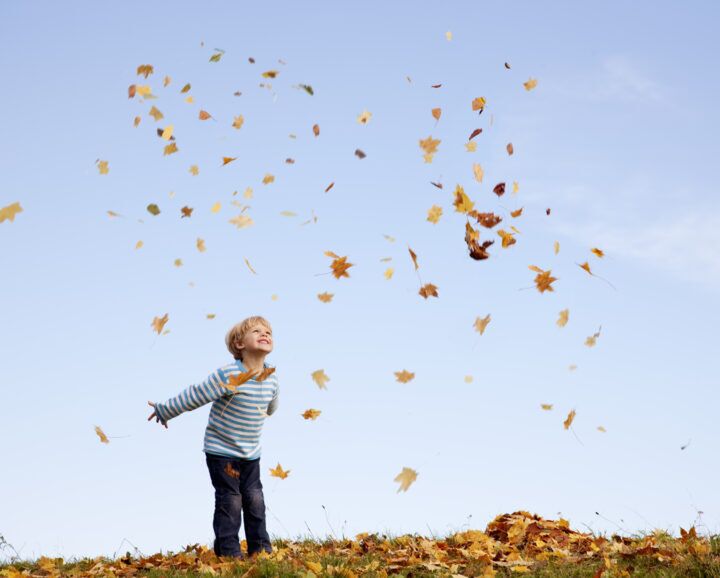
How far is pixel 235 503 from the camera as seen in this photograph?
725 centimetres

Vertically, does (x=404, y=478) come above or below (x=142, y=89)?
below

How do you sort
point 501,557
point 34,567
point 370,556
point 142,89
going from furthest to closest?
point 142,89 < point 34,567 < point 370,556 < point 501,557

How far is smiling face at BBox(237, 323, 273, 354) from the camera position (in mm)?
7375

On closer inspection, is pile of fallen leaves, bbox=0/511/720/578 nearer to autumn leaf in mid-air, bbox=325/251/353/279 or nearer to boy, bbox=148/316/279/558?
boy, bbox=148/316/279/558

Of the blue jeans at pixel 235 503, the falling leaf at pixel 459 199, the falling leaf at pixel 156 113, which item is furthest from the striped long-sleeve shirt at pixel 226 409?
the falling leaf at pixel 156 113

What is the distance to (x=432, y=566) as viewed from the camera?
5973mm

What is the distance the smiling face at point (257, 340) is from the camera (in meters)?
7.38

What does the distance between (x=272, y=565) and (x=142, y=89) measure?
5.52 m

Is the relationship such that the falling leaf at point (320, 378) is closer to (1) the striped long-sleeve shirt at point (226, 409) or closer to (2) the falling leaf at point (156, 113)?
(1) the striped long-sleeve shirt at point (226, 409)

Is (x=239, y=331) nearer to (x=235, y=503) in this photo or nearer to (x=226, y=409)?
(x=226, y=409)

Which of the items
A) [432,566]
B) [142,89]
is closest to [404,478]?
[432,566]

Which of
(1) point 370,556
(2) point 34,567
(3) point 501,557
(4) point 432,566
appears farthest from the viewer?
(2) point 34,567

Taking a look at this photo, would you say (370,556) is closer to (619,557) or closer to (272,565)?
(272,565)

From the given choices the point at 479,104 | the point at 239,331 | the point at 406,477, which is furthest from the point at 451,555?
the point at 479,104
